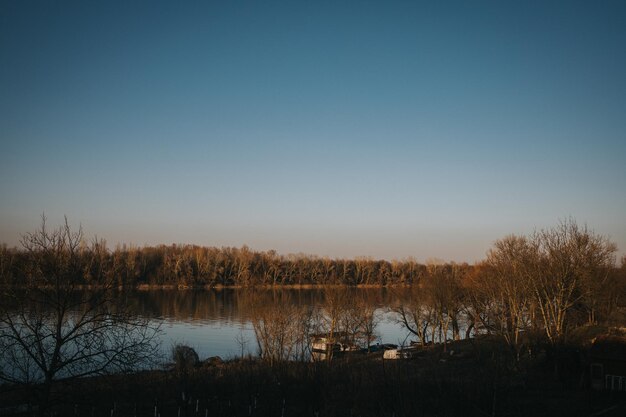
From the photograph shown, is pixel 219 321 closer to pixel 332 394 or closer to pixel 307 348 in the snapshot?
pixel 307 348

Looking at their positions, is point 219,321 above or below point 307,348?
below

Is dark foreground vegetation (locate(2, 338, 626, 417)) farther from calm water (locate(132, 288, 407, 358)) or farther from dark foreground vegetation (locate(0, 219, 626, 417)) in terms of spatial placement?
calm water (locate(132, 288, 407, 358))

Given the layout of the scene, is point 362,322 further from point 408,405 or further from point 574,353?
point 408,405

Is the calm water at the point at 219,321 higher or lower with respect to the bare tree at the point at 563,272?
lower

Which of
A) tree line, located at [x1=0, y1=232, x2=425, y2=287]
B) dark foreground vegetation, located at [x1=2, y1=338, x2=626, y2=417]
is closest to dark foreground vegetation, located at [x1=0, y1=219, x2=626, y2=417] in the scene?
dark foreground vegetation, located at [x1=2, y1=338, x2=626, y2=417]

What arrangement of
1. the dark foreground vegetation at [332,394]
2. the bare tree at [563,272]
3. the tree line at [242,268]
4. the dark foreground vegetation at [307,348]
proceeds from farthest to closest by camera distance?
1. the tree line at [242,268]
2. the bare tree at [563,272]
3. the dark foreground vegetation at [332,394]
4. the dark foreground vegetation at [307,348]

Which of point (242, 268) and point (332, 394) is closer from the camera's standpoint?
point (332, 394)

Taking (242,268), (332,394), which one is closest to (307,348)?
(332,394)

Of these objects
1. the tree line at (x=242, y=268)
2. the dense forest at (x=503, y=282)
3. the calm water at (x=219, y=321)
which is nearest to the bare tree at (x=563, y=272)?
the dense forest at (x=503, y=282)

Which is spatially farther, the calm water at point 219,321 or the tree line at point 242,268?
the tree line at point 242,268

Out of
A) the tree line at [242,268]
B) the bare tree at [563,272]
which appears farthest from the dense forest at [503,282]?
the tree line at [242,268]

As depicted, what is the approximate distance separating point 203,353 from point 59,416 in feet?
70.6

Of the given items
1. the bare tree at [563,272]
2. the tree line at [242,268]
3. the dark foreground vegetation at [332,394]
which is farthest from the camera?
the tree line at [242,268]

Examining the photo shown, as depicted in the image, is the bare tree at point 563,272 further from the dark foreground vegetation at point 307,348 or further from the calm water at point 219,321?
the calm water at point 219,321
